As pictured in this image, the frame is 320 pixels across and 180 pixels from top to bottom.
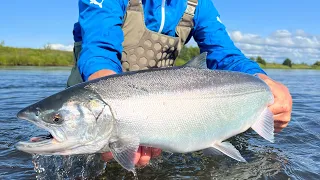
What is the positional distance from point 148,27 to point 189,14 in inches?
19.6

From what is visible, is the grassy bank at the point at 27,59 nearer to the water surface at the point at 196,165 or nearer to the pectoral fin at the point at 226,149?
the water surface at the point at 196,165

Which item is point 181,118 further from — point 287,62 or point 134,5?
point 287,62

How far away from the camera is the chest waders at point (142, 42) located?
3.97m

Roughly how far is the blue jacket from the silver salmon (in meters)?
0.67

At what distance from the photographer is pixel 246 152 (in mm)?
4207

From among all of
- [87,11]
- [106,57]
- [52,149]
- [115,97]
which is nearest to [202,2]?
[87,11]

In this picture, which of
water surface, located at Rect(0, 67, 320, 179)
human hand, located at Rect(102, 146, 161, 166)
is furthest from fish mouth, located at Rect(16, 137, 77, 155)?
water surface, located at Rect(0, 67, 320, 179)

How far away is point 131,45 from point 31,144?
2.21 metres

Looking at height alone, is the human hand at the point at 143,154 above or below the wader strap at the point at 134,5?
below

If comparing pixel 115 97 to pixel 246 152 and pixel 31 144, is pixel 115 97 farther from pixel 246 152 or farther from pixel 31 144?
pixel 246 152

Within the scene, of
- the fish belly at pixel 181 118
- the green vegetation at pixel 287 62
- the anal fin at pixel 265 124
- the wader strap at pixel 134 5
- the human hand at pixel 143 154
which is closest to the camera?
the fish belly at pixel 181 118

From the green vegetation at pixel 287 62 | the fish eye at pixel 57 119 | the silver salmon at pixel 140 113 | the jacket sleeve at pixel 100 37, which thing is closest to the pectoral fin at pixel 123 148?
the silver salmon at pixel 140 113

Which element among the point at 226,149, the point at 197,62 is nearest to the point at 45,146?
the point at 197,62

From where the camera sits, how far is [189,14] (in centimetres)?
424
